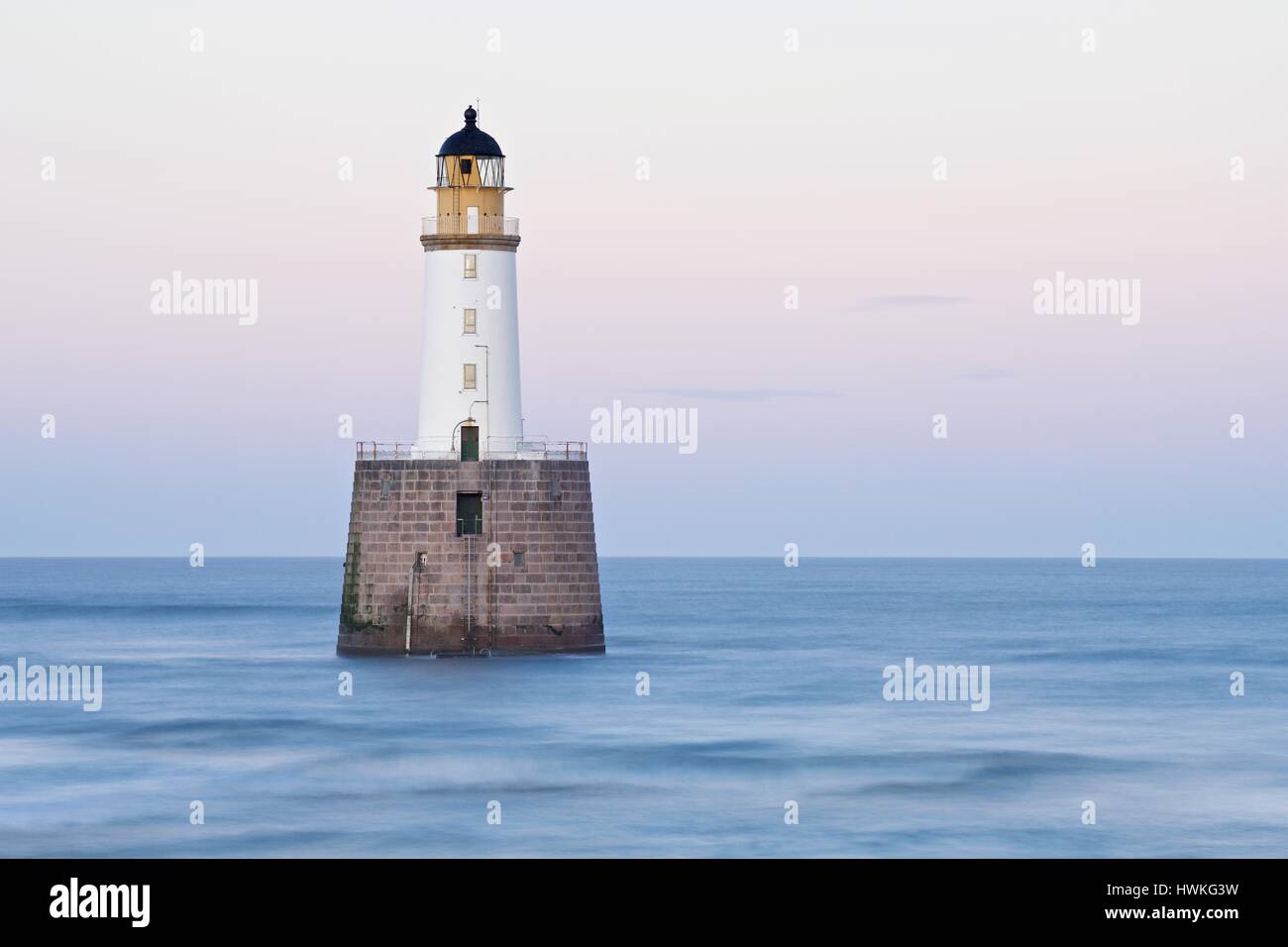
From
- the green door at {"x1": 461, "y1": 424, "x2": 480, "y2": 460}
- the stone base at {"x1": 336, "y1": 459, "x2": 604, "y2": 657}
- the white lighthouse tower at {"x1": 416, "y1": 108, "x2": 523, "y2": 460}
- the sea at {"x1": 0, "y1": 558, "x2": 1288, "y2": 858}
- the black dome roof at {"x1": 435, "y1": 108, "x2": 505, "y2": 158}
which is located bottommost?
the sea at {"x1": 0, "y1": 558, "x2": 1288, "y2": 858}

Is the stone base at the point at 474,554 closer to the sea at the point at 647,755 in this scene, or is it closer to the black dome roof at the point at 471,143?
the sea at the point at 647,755

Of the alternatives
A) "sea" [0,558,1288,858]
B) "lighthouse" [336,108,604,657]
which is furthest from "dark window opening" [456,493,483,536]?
"sea" [0,558,1288,858]

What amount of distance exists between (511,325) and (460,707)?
8.73 metres

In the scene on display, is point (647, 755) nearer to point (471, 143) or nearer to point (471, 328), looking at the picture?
point (471, 328)

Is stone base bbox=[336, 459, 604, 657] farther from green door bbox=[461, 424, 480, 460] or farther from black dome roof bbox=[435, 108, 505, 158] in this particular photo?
black dome roof bbox=[435, 108, 505, 158]

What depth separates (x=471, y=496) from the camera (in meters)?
40.1

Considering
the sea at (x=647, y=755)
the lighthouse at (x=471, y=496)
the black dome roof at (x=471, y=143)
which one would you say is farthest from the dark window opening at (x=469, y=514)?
the black dome roof at (x=471, y=143)

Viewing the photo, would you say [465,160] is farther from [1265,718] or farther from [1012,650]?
[1012,650]

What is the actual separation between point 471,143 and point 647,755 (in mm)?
14933

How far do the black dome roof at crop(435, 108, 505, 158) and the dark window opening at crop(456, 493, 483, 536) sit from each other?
7.48 m

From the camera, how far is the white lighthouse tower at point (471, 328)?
40.7 metres

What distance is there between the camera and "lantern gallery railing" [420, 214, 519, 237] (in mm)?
41031

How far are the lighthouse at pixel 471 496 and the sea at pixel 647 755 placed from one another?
2.98ft
